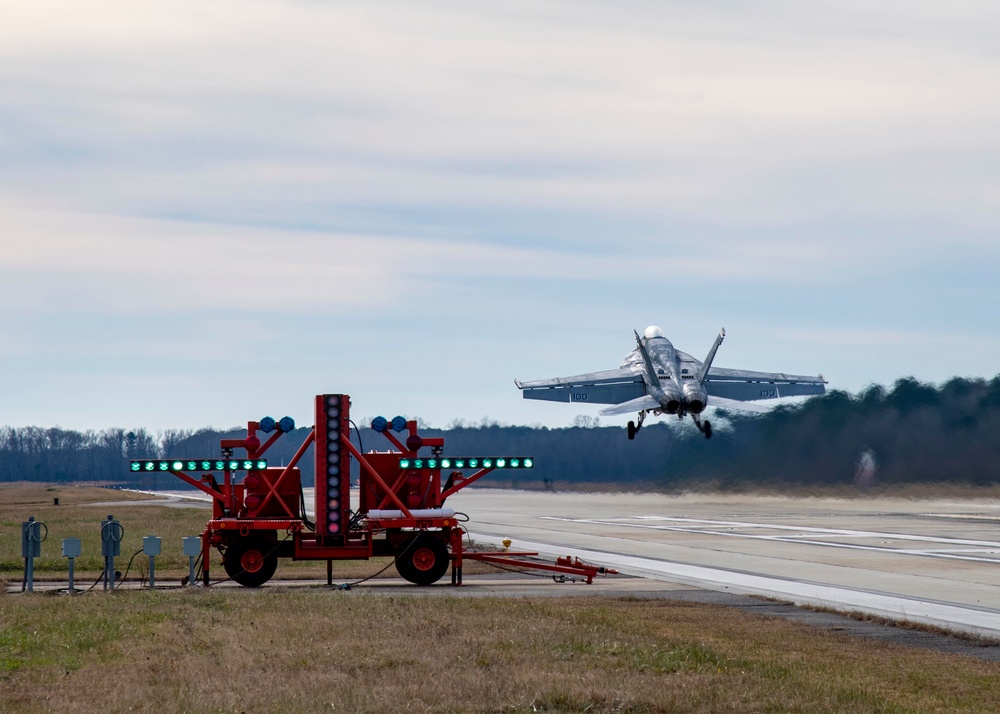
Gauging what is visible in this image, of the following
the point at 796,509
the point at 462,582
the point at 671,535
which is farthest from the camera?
the point at 796,509

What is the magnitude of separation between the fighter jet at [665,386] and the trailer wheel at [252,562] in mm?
42362

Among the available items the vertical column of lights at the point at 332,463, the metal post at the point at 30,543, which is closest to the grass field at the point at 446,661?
the metal post at the point at 30,543

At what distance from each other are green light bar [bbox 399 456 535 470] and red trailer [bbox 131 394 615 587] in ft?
0.08

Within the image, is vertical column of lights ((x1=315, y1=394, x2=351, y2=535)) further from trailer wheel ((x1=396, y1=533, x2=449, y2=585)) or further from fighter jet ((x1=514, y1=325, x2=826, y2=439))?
fighter jet ((x1=514, y1=325, x2=826, y2=439))

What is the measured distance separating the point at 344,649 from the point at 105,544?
1065 cm

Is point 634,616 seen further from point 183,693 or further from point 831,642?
point 183,693

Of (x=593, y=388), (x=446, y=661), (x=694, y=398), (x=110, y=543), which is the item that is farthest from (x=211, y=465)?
(x=593, y=388)

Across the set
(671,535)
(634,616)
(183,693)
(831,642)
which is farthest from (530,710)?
(671,535)

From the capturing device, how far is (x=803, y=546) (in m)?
40.9

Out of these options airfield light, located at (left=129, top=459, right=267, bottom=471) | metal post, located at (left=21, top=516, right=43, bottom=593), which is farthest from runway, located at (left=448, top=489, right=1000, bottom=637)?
metal post, located at (left=21, top=516, right=43, bottom=593)

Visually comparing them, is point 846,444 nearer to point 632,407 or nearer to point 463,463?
point 632,407

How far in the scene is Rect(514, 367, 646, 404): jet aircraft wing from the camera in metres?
80.3

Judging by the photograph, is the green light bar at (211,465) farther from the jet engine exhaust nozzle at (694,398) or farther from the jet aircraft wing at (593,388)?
the jet aircraft wing at (593,388)

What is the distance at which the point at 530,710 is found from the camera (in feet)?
40.9
